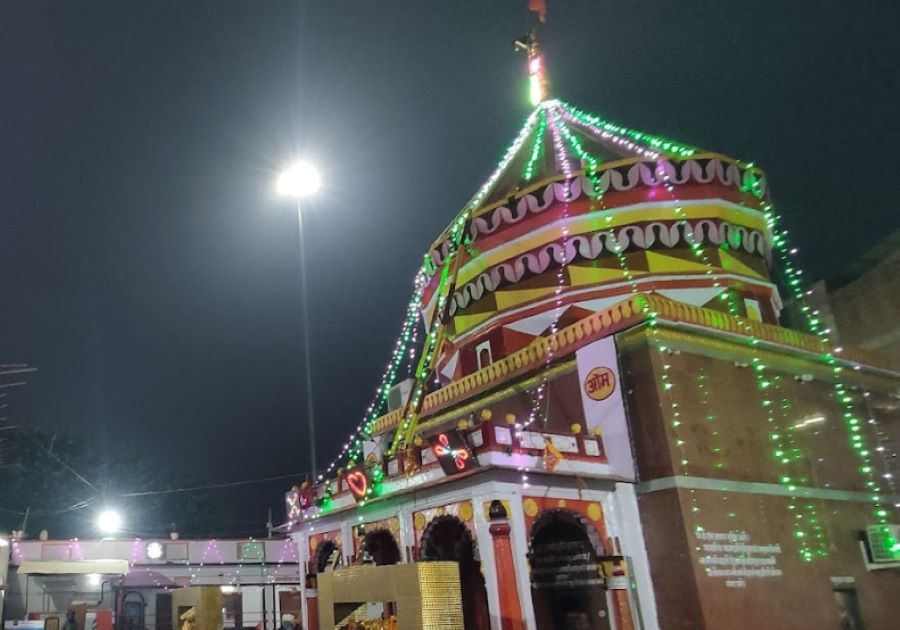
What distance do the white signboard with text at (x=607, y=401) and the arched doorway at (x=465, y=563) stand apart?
3.43 m

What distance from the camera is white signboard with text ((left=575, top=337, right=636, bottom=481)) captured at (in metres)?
14.2

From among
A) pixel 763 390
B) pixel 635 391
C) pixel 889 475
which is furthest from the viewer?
pixel 889 475

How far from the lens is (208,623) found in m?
10.9

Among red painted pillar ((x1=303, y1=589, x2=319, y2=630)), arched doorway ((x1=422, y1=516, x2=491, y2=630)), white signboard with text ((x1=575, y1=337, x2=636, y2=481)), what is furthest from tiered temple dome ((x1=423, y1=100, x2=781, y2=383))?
red painted pillar ((x1=303, y1=589, x2=319, y2=630))

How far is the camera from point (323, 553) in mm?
17484

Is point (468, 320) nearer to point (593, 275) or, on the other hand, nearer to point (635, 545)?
point (593, 275)

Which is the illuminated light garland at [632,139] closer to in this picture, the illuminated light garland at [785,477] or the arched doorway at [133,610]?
the illuminated light garland at [785,477]

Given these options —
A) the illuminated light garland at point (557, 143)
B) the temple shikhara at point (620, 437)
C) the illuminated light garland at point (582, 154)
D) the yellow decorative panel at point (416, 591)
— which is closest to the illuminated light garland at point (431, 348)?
the temple shikhara at point (620, 437)

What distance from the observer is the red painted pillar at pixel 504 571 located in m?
11.9

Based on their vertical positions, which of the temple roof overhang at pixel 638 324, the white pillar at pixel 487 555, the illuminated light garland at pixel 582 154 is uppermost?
the illuminated light garland at pixel 582 154

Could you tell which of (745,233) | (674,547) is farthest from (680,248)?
(674,547)

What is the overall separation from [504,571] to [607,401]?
13.5 feet

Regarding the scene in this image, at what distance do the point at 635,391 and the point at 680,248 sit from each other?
16.5 feet

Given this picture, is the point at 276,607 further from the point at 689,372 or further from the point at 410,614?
the point at 410,614
